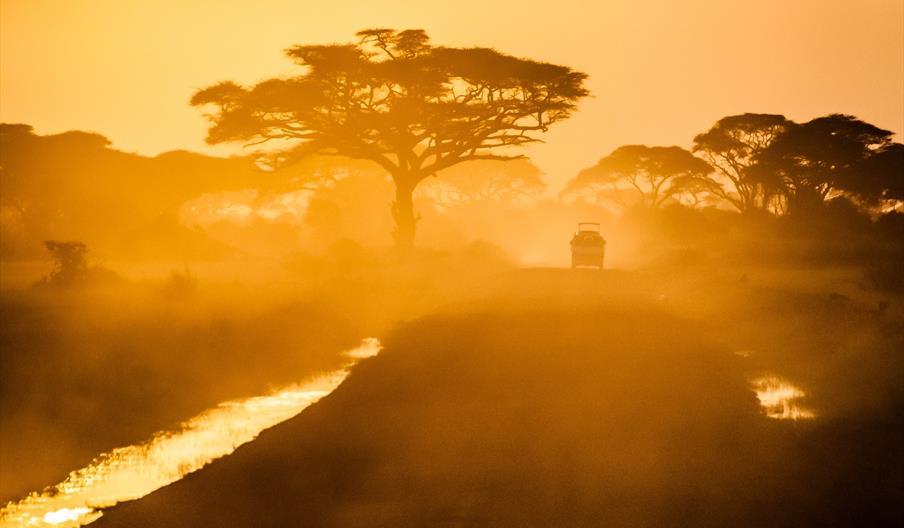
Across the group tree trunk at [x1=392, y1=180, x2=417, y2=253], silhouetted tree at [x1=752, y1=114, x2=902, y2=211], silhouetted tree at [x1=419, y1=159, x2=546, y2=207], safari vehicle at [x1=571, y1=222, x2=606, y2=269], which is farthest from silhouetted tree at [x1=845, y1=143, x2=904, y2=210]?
silhouetted tree at [x1=419, y1=159, x2=546, y2=207]

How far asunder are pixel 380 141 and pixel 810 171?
27631 millimetres

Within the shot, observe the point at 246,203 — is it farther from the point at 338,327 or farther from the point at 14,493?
the point at 14,493

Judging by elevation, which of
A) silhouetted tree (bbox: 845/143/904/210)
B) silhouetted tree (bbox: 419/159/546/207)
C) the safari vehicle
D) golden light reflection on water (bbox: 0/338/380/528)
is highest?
silhouetted tree (bbox: 419/159/546/207)

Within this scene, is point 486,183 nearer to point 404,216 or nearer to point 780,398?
point 404,216

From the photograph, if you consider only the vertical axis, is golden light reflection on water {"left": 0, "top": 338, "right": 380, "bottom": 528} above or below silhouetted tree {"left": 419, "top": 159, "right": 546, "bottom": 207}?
below

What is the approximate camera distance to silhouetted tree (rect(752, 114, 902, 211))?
2213 inches

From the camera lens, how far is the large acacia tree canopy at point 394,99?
42.8 metres

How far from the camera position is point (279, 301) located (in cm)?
3081

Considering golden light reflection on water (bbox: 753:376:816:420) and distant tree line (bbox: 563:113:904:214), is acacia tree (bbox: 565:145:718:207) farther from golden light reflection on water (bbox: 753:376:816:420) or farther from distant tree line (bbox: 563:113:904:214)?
golden light reflection on water (bbox: 753:376:816:420)

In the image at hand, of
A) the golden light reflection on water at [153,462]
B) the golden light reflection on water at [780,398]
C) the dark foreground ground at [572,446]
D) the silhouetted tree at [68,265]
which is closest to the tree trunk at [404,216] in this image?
the silhouetted tree at [68,265]

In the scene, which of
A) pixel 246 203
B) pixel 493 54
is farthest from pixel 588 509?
pixel 246 203

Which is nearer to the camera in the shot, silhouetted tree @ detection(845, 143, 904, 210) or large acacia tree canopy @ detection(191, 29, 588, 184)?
large acacia tree canopy @ detection(191, 29, 588, 184)

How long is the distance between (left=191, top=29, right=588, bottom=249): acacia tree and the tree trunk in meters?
1.51

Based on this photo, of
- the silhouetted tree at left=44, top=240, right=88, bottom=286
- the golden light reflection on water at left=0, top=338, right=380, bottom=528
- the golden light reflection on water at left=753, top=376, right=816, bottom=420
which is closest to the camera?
the golden light reflection on water at left=0, top=338, right=380, bottom=528
